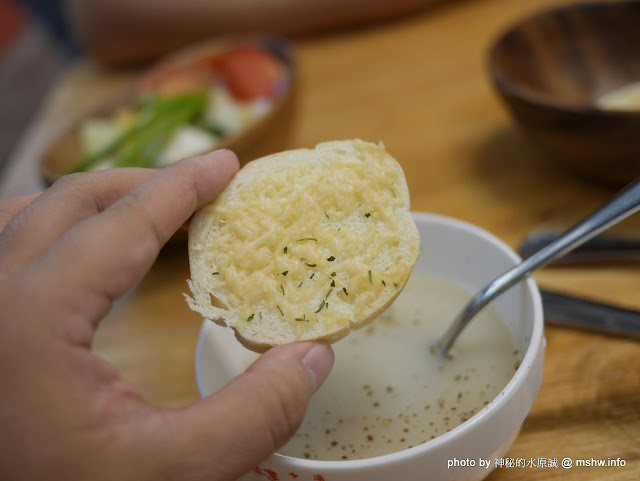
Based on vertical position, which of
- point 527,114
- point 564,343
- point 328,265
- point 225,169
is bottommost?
point 564,343

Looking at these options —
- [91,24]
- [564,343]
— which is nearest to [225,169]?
[564,343]

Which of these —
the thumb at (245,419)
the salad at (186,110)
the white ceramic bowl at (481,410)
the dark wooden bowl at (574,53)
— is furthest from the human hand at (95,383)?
the dark wooden bowl at (574,53)

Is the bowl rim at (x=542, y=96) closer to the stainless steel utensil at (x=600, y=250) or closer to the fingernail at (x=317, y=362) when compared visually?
the stainless steel utensil at (x=600, y=250)

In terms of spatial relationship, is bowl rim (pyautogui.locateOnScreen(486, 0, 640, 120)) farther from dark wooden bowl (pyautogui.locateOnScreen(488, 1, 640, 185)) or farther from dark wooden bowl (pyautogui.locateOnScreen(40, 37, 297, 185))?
dark wooden bowl (pyautogui.locateOnScreen(40, 37, 297, 185))

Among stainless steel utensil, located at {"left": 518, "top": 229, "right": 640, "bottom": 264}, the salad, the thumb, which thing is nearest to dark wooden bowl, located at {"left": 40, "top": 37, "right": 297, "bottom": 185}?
the salad

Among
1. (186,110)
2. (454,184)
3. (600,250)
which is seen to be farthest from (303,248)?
(186,110)

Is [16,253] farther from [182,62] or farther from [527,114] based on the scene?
[182,62]
